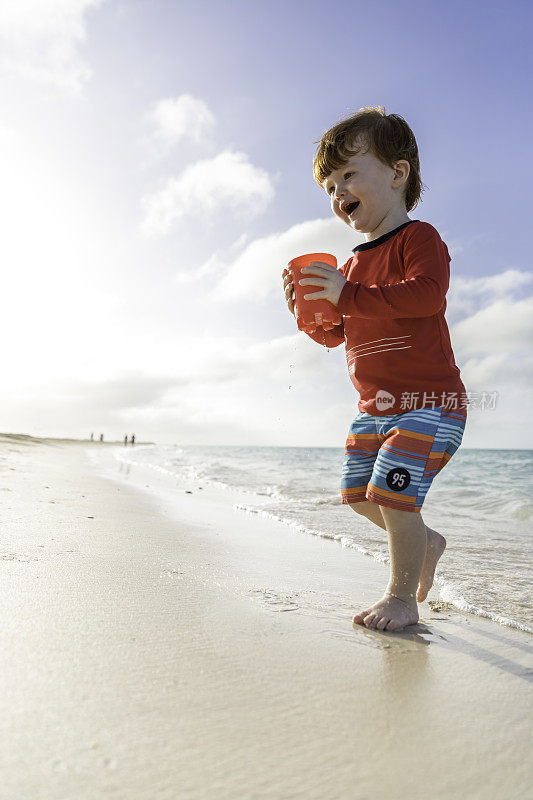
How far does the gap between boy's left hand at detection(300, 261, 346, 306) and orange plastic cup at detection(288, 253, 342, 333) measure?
17mm

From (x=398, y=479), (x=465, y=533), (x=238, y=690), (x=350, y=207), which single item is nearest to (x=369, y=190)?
(x=350, y=207)

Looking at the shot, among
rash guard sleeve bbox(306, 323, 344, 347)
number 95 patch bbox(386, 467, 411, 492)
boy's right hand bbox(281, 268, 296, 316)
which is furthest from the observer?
rash guard sleeve bbox(306, 323, 344, 347)

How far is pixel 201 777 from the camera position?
0.91 m

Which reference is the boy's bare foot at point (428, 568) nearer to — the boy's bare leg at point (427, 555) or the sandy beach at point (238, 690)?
the boy's bare leg at point (427, 555)

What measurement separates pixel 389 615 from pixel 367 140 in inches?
74.4

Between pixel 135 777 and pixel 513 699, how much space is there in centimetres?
100

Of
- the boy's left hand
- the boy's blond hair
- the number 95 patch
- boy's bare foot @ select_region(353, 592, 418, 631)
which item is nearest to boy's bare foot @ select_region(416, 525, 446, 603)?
boy's bare foot @ select_region(353, 592, 418, 631)

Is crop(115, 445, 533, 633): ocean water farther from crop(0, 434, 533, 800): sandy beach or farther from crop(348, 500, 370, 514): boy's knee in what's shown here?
crop(348, 500, 370, 514): boy's knee

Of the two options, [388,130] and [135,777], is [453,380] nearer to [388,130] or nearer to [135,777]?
[388,130]

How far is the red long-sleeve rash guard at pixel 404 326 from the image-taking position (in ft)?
6.50

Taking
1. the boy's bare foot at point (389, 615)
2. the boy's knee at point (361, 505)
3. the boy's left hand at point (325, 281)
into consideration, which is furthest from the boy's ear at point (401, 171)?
the boy's bare foot at point (389, 615)

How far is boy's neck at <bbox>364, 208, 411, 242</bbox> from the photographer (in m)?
2.30

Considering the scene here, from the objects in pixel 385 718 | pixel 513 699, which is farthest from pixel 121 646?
pixel 513 699

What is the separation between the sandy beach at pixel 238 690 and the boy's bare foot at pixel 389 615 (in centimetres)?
6
